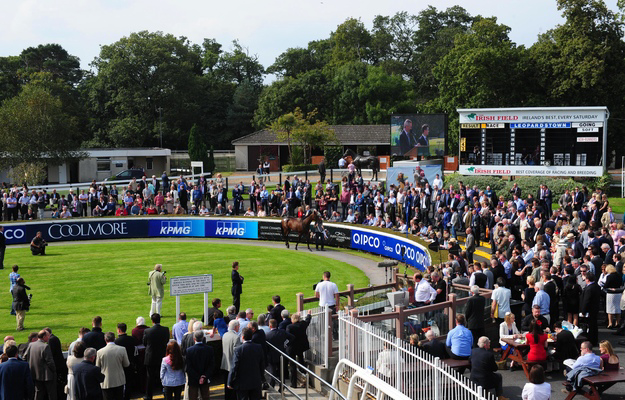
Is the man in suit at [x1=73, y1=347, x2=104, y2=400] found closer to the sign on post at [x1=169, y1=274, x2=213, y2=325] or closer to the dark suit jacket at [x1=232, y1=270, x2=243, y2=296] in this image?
the sign on post at [x1=169, y1=274, x2=213, y2=325]

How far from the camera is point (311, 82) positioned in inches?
3150

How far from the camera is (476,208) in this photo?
27.0 m

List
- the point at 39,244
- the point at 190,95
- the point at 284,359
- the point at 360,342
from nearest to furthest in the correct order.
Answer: the point at 360,342, the point at 284,359, the point at 39,244, the point at 190,95

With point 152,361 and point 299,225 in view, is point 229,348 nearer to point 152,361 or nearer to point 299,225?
point 152,361

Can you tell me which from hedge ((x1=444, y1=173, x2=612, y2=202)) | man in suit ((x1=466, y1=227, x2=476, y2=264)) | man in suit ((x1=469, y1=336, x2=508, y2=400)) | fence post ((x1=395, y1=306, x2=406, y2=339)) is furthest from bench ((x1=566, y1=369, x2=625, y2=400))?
hedge ((x1=444, y1=173, x2=612, y2=202))

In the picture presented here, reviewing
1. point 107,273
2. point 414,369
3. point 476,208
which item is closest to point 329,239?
point 476,208

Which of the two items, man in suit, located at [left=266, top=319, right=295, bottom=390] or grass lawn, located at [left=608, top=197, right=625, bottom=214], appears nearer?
man in suit, located at [left=266, top=319, right=295, bottom=390]

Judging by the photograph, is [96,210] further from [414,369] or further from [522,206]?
[414,369]

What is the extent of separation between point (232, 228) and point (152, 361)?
23.5m

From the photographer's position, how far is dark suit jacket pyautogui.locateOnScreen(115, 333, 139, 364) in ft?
41.7

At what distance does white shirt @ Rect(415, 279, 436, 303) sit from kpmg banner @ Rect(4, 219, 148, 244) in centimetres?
2400

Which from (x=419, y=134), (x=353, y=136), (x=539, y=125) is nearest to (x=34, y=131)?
(x=353, y=136)

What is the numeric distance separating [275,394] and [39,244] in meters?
21.6

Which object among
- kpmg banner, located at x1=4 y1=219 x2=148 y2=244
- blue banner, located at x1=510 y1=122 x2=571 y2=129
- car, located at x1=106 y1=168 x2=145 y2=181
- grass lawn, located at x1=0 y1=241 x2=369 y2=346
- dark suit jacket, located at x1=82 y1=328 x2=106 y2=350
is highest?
blue banner, located at x1=510 y1=122 x2=571 y2=129
